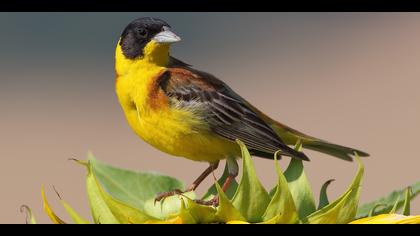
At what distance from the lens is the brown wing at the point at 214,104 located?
2.87 m

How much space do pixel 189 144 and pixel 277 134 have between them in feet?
1.12

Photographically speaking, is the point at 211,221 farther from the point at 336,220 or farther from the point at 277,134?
the point at 277,134

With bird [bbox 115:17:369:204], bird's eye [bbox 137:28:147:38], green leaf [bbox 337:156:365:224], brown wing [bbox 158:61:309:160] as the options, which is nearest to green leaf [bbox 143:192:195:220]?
green leaf [bbox 337:156:365:224]

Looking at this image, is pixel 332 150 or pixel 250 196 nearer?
pixel 250 196

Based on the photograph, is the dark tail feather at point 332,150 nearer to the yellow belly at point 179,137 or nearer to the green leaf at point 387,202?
the yellow belly at point 179,137

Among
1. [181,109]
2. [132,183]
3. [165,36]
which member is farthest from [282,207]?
[181,109]

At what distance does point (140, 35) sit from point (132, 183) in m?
1.27

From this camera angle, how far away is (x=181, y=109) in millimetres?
2926

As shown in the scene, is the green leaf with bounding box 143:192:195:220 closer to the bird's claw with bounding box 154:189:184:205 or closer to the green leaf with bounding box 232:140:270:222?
the bird's claw with bounding box 154:189:184:205

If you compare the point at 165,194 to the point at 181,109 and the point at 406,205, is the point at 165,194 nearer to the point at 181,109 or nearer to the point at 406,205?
the point at 406,205

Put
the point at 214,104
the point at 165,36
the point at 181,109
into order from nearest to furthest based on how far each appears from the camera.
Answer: the point at 165,36 < the point at 181,109 < the point at 214,104

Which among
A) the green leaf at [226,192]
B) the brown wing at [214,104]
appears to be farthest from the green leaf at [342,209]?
the brown wing at [214,104]

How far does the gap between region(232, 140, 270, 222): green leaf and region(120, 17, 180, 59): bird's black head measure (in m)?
1.43

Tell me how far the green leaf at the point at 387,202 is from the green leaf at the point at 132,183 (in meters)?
0.40
